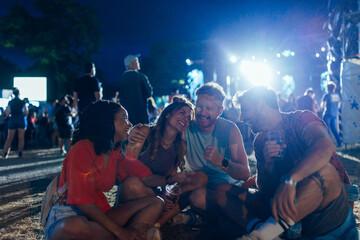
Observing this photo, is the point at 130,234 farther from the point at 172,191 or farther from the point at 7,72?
the point at 7,72

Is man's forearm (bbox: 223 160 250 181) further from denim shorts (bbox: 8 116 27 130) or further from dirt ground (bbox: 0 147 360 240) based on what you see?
denim shorts (bbox: 8 116 27 130)

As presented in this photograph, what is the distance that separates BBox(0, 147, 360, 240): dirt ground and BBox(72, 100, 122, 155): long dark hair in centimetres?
123

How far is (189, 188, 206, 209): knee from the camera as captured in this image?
2.99 metres

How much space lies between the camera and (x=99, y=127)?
2.39 meters

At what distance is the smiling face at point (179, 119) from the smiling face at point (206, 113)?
118mm

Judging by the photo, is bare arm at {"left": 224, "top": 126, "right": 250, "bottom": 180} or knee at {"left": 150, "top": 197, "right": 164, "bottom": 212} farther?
bare arm at {"left": 224, "top": 126, "right": 250, "bottom": 180}

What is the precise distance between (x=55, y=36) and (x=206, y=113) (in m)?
26.7

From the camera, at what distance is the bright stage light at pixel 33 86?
20438mm

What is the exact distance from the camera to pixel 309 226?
2273 millimetres

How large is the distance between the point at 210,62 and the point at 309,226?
43.7 meters

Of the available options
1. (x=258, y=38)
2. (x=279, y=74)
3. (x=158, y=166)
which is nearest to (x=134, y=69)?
(x=158, y=166)

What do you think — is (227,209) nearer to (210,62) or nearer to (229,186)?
(229,186)

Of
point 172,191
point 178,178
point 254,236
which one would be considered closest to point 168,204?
point 172,191

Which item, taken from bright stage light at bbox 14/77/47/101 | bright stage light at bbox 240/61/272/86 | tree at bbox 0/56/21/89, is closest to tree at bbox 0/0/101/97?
bright stage light at bbox 14/77/47/101
